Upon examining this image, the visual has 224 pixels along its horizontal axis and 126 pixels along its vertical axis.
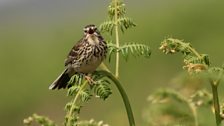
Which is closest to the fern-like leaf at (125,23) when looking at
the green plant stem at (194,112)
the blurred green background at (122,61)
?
the green plant stem at (194,112)

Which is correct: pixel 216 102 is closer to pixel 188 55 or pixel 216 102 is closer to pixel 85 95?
pixel 188 55

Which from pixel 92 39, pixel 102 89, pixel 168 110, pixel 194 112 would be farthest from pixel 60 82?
pixel 168 110

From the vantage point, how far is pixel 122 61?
19766mm

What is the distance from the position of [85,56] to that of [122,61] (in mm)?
13763

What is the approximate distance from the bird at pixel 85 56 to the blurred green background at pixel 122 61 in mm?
8067

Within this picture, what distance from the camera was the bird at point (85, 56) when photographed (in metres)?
5.56

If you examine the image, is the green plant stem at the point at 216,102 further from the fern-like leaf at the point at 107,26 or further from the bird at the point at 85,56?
the bird at the point at 85,56

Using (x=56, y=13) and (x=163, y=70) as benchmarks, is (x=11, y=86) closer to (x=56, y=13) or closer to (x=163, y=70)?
(x=163, y=70)

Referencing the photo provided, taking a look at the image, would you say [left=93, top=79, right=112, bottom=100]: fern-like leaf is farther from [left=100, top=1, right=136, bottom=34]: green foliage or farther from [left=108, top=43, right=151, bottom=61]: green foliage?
[left=100, top=1, right=136, bottom=34]: green foliage

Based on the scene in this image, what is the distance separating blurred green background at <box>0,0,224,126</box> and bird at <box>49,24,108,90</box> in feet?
26.5

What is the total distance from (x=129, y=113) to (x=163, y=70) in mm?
15199

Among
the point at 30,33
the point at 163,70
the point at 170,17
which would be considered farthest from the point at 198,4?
the point at 30,33

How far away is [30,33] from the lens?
28484 millimetres

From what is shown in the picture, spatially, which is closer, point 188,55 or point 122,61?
point 188,55
